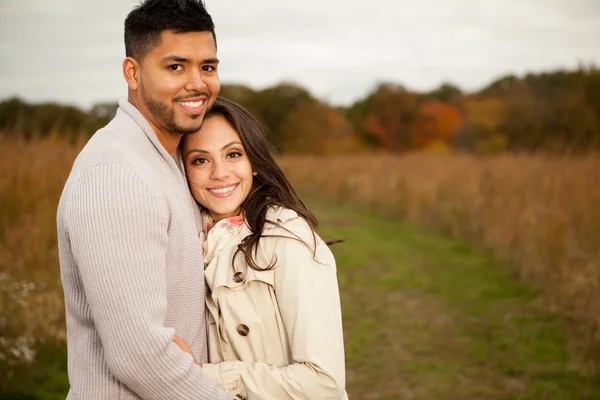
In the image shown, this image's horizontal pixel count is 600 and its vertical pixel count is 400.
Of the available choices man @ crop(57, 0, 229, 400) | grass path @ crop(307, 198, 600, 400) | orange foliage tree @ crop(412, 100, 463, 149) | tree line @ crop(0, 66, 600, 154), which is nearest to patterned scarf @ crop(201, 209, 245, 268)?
man @ crop(57, 0, 229, 400)

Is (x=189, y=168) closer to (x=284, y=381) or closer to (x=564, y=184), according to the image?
(x=284, y=381)

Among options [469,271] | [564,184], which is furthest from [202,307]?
[564,184]

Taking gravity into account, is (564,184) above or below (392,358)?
above

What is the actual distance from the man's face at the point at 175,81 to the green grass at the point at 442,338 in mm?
2886

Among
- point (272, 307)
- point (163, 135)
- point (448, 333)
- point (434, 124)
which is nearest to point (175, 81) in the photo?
point (163, 135)

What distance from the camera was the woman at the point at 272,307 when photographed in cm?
214

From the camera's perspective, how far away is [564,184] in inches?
340

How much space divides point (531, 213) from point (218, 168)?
6819 mm

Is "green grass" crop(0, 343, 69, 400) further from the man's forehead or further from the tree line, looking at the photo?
the man's forehead

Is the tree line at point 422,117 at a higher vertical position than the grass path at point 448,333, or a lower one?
higher

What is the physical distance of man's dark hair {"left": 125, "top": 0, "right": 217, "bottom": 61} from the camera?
219 cm

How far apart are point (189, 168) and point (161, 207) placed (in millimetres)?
801

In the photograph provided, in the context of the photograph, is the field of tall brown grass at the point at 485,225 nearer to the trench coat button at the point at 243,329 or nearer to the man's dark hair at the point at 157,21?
the trench coat button at the point at 243,329

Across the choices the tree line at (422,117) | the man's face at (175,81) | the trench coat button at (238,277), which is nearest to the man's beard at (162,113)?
the man's face at (175,81)
